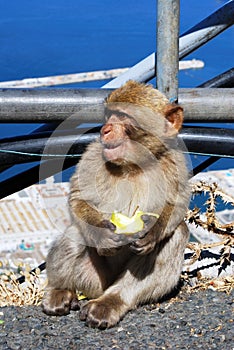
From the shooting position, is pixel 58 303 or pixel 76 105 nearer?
pixel 76 105

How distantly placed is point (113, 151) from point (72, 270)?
1.91ft

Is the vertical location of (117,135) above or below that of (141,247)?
above

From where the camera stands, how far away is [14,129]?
64.3 ft

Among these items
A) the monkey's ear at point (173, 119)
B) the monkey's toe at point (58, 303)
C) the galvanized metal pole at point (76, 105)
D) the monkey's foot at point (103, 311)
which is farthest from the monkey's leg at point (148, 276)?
the galvanized metal pole at point (76, 105)

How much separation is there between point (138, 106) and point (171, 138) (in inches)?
8.4

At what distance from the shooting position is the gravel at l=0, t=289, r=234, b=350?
91.7 inches

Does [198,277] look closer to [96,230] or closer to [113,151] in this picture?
[96,230]

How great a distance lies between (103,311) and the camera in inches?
98.4

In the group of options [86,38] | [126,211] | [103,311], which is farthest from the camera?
[86,38]

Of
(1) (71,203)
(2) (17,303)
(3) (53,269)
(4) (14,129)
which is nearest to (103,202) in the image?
(1) (71,203)

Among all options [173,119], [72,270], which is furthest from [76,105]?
[72,270]

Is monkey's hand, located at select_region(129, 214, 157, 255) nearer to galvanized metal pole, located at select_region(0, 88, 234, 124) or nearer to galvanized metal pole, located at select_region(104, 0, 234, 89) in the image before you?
galvanized metal pole, located at select_region(0, 88, 234, 124)

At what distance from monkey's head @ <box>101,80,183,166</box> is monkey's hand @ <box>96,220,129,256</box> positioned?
0.27 metres

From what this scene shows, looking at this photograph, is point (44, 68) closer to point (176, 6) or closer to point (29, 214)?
point (29, 214)
